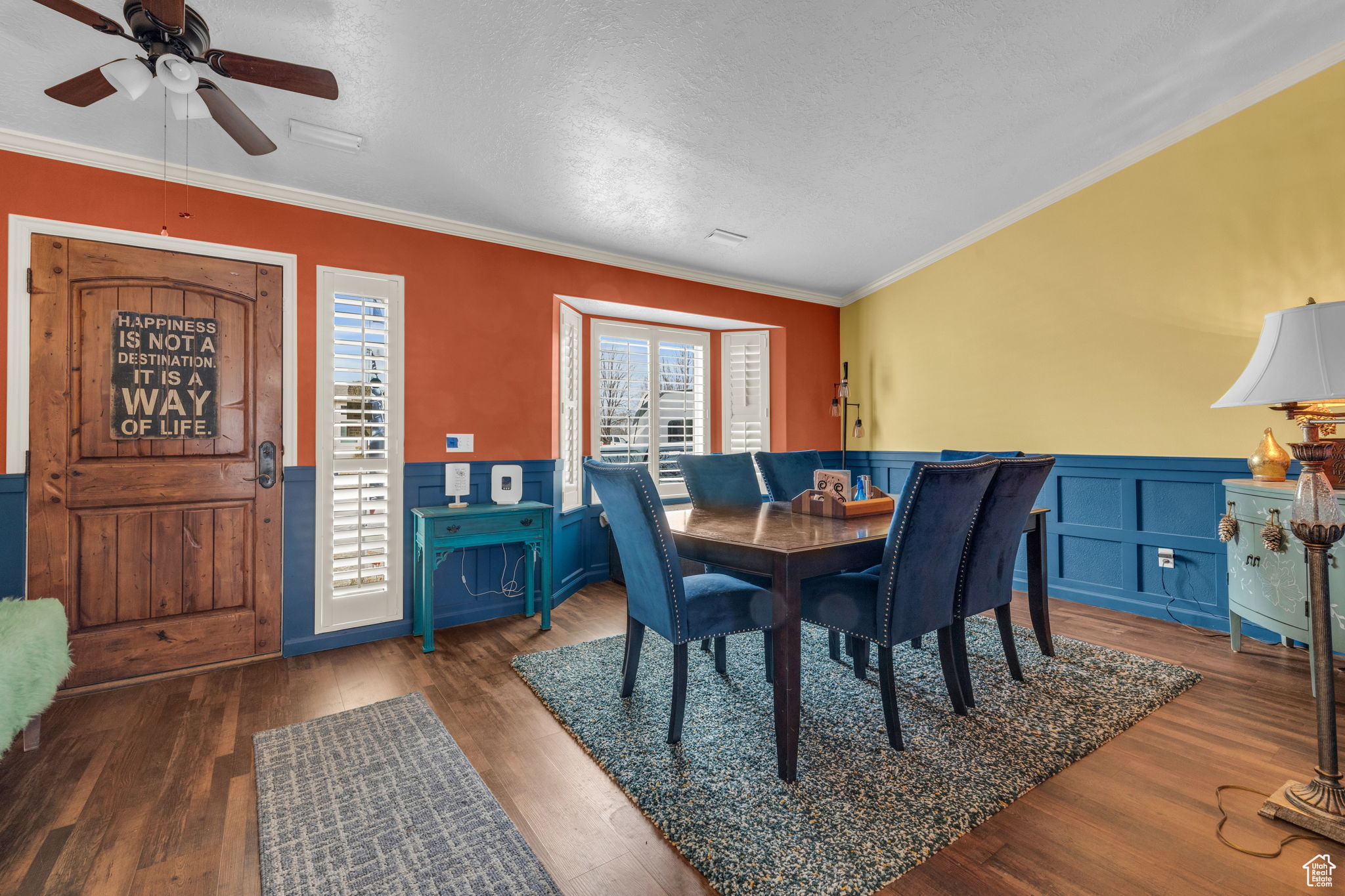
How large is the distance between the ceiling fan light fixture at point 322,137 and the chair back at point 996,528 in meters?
3.16

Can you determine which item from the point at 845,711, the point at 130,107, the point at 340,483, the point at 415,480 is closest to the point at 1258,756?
the point at 845,711

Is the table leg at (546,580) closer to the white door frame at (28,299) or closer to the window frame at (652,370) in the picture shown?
the window frame at (652,370)

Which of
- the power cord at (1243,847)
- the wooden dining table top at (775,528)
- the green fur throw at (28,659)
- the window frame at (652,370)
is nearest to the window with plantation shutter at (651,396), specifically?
the window frame at (652,370)

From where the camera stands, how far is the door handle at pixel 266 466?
9.69 feet

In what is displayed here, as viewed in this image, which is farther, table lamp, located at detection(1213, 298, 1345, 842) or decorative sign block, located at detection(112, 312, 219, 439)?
decorative sign block, located at detection(112, 312, 219, 439)

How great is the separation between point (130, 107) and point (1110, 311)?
520 cm

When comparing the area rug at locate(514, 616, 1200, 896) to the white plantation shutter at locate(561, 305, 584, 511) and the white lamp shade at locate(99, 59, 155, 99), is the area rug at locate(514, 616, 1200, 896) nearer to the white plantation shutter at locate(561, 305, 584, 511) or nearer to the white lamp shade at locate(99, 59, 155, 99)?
the white plantation shutter at locate(561, 305, 584, 511)

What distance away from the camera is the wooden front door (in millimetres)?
2541

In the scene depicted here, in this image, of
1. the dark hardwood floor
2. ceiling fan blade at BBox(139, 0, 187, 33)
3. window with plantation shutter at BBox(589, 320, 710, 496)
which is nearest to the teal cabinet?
the dark hardwood floor

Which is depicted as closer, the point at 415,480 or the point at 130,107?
the point at 130,107

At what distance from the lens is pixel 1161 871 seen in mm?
1421

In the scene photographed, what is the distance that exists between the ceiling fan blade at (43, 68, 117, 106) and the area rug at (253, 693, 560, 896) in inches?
90.0

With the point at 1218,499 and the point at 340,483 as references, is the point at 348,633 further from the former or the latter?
the point at 1218,499

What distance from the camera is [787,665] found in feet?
5.92
